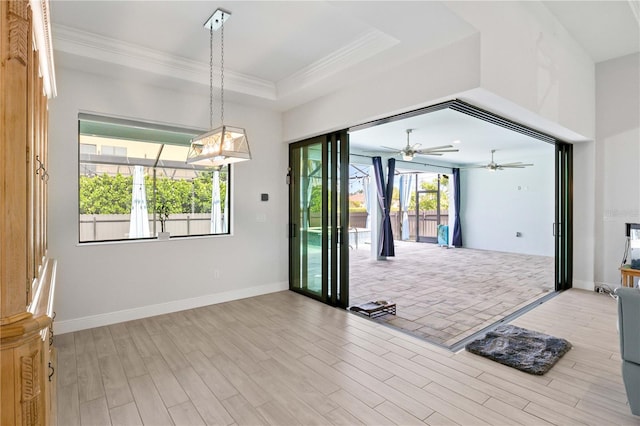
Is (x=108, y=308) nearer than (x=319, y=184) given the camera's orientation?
Yes

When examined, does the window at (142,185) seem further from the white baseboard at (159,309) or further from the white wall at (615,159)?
the white wall at (615,159)

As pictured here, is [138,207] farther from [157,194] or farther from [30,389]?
[30,389]

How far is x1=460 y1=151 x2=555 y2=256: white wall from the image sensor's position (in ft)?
31.2

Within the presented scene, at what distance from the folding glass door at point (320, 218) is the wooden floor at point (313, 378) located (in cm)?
94

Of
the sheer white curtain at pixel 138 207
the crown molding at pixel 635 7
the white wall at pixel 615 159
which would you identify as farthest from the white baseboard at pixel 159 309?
the crown molding at pixel 635 7

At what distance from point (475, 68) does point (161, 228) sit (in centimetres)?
423

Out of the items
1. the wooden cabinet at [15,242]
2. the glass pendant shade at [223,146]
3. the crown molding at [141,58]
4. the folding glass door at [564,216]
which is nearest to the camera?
the wooden cabinet at [15,242]

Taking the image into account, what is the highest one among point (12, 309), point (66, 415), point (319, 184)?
point (319, 184)

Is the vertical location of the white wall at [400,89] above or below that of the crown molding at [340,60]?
below

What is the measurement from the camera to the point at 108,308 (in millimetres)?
3844

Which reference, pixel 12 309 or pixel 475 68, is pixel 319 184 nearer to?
pixel 475 68

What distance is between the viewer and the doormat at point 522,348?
9.29ft

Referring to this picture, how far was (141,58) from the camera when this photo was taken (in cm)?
365

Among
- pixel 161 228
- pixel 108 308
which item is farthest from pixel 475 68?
pixel 108 308
